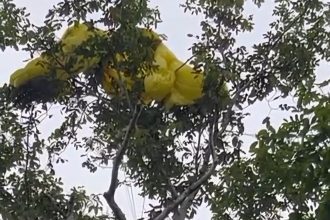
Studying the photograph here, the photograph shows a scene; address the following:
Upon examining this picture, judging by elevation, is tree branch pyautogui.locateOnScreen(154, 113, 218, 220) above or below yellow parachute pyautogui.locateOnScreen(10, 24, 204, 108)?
below

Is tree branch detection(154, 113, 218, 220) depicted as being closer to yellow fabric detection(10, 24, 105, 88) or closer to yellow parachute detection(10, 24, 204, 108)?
yellow parachute detection(10, 24, 204, 108)

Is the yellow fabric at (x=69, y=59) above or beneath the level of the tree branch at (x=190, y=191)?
above

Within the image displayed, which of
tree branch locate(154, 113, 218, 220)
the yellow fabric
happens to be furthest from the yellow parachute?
tree branch locate(154, 113, 218, 220)

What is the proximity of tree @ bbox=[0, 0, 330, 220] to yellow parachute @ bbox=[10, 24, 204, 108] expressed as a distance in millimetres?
70

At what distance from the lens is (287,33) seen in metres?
5.93

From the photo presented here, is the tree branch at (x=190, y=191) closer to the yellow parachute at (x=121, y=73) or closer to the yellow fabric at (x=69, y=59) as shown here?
the yellow parachute at (x=121, y=73)

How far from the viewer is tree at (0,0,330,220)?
5109mm

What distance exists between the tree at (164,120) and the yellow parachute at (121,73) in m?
0.07

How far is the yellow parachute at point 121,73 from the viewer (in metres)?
5.12

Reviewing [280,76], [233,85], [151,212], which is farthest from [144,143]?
[280,76]

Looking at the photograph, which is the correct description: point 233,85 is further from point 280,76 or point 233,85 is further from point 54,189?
point 54,189

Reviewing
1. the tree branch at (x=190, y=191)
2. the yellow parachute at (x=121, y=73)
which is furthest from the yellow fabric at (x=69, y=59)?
the tree branch at (x=190, y=191)

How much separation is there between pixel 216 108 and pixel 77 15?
1.08m

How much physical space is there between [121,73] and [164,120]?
1.84 feet
